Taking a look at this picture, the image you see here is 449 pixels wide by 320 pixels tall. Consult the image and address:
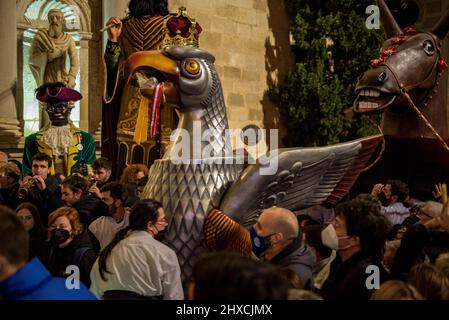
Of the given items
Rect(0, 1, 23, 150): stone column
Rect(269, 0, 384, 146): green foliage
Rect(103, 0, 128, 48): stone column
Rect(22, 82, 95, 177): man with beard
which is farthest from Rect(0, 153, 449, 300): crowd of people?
Rect(269, 0, 384, 146): green foliage

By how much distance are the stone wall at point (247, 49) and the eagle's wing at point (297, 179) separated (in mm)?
5260

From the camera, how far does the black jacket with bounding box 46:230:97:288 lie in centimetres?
338

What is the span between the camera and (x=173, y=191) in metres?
3.12

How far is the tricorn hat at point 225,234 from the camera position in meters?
2.91

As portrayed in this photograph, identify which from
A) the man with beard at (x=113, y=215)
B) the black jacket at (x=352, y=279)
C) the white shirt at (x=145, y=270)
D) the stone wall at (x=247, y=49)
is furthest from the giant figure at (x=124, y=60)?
the stone wall at (x=247, y=49)

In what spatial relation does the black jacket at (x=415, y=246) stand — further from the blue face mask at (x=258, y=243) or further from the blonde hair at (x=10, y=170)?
the blonde hair at (x=10, y=170)

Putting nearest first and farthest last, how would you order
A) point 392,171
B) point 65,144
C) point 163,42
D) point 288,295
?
point 288,295
point 392,171
point 163,42
point 65,144

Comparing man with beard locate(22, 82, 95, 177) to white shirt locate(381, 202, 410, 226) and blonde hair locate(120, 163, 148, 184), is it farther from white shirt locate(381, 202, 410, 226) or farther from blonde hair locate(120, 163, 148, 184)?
white shirt locate(381, 202, 410, 226)

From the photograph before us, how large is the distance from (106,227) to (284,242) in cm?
149

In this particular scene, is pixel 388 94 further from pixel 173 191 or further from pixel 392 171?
pixel 173 191

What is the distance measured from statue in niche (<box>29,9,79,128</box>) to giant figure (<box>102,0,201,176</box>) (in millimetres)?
2078

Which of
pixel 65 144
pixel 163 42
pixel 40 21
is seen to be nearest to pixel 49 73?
pixel 40 21

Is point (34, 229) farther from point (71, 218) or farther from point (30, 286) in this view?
point (30, 286)

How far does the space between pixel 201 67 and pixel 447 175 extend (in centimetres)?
169
